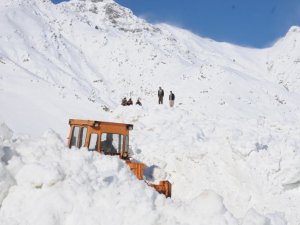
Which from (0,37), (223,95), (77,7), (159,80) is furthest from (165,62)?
(77,7)

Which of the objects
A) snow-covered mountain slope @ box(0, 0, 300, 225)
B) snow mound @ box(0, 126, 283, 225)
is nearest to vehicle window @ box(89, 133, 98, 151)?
snow-covered mountain slope @ box(0, 0, 300, 225)

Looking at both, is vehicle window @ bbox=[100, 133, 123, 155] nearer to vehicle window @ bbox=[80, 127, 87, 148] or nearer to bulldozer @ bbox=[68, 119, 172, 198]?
bulldozer @ bbox=[68, 119, 172, 198]

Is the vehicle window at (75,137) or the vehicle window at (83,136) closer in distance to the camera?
the vehicle window at (83,136)

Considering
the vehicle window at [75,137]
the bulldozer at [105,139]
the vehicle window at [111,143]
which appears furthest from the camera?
the vehicle window at [75,137]

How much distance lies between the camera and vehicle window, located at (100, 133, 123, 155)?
11.3 m

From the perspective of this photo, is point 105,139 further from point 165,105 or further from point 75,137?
point 165,105

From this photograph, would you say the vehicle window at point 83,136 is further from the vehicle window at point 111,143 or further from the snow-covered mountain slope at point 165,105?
the snow-covered mountain slope at point 165,105

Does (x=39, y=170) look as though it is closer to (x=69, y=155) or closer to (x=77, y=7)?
(x=69, y=155)

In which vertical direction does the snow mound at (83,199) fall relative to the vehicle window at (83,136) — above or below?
below

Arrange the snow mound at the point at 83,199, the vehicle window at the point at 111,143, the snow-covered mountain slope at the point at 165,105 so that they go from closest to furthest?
the snow mound at the point at 83,199
the vehicle window at the point at 111,143
the snow-covered mountain slope at the point at 165,105

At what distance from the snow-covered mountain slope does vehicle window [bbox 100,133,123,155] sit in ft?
6.86

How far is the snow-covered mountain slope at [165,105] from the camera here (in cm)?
1278

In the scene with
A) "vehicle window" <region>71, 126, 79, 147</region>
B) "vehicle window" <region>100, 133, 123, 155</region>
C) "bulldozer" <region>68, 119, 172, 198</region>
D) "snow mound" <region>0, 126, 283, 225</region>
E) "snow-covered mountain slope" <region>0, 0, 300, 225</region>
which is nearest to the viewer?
"snow mound" <region>0, 126, 283, 225</region>

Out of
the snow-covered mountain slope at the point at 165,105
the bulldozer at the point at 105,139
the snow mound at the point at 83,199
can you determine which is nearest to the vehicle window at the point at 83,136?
the bulldozer at the point at 105,139
